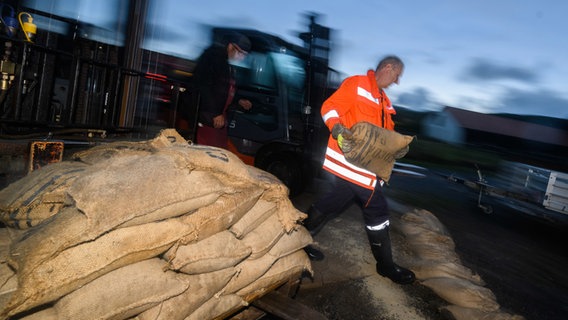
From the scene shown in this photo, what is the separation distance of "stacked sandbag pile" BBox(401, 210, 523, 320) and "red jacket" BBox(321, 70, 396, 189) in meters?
1.13

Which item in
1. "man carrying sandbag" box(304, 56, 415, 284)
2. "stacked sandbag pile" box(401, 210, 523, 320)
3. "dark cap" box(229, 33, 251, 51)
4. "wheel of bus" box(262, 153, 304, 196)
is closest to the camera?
"stacked sandbag pile" box(401, 210, 523, 320)

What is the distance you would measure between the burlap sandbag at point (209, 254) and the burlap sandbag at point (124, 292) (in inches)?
2.8

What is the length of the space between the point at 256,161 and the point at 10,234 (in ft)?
13.0

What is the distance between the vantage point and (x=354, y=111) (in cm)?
309

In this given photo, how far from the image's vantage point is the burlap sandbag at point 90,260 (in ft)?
3.93

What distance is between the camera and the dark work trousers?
10.3ft

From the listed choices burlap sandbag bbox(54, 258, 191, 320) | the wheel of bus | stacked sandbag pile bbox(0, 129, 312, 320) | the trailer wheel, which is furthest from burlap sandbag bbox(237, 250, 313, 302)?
the trailer wheel

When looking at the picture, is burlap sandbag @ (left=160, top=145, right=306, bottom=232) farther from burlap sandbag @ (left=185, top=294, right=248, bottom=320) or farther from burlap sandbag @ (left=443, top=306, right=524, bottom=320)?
burlap sandbag @ (left=443, top=306, right=524, bottom=320)

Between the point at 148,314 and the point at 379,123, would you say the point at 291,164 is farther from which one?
the point at 148,314

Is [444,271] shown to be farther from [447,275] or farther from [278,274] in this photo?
[278,274]

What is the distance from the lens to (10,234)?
5.54ft

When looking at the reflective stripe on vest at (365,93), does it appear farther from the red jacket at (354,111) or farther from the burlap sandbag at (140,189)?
the burlap sandbag at (140,189)

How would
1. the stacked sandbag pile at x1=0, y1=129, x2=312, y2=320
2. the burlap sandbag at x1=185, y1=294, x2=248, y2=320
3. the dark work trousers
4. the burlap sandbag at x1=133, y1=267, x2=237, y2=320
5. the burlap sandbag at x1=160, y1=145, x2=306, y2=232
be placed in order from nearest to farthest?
the stacked sandbag pile at x1=0, y1=129, x2=312, y2=320 < the burlap sandbag at x1=133, y1=267, x2=237, y2=320 < the burlap sandbag at x1=185, y1=294, x2=248, y2=320 < the burlap sandbag at x1=160, y1=145, x2=306, y2=232 < the dark work trousers

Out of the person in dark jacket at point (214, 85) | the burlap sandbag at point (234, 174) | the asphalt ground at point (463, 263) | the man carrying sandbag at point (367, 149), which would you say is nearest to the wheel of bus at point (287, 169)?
the asphalt ground at point (463, 263)
